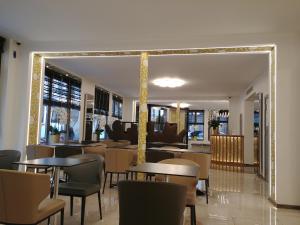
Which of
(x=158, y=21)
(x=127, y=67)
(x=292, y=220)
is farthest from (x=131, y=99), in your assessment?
(x=292, y=220)

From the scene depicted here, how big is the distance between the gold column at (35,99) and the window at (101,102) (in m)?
4.63

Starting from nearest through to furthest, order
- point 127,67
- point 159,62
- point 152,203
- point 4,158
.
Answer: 1. point 152,203
2. point 4,158
3. point 159,62
4. point 127,67

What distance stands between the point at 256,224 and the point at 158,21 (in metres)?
3.76

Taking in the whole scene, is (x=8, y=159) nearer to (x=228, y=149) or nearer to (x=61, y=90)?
(x=61, y=90)

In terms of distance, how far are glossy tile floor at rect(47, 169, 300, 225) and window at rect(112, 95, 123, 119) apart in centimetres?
794

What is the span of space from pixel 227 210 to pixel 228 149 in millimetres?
6590

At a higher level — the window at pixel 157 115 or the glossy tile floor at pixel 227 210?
the window at pixel 157 115

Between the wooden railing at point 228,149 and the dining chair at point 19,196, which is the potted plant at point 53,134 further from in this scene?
the wooden railing at point 228,149

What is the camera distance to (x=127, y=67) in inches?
319

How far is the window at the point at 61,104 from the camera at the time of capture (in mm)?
8117

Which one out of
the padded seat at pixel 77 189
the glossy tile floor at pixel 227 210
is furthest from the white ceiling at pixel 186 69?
the padded seat at pixel 77 189

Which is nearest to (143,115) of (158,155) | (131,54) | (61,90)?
(158,155)

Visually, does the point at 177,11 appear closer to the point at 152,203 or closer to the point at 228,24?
the point at 228,24

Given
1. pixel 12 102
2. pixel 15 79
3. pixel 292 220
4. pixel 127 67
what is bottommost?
pixel 292 220
